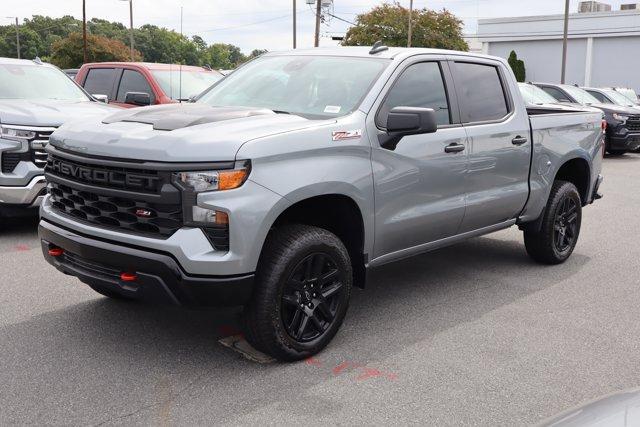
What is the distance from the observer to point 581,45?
48.7 meters

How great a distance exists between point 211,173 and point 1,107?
16.0 feet

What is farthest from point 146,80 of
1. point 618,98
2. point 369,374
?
point 618,98

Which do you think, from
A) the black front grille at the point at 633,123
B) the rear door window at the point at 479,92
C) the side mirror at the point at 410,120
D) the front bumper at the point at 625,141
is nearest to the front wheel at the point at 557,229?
the rear door window at the point at 479,92

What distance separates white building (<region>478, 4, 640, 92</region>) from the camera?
4609cm

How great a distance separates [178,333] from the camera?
475cm

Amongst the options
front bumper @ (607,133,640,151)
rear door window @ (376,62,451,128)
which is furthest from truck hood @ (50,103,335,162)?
front bumper @ (607,133,640,151)

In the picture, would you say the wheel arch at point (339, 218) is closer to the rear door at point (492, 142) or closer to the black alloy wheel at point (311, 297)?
the black alloy wheel at point (311, 297)

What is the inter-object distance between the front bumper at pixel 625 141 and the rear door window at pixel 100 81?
12336 mm

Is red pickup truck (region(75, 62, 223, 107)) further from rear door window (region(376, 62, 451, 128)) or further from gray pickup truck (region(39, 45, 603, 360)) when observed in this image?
rear door window (region(376, 62, 451, 128))

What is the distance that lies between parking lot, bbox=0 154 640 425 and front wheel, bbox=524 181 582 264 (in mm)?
325

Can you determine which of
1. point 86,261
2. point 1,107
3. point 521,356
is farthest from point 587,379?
point 1,107

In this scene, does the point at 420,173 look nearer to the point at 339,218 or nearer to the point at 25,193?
the point at 339,218

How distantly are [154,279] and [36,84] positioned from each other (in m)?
6.12

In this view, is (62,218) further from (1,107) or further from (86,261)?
(1,107)
